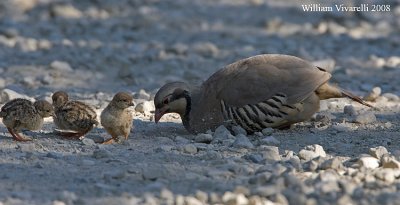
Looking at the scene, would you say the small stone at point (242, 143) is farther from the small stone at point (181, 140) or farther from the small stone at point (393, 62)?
the small stone at point (393, 62)

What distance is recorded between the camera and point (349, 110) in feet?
35.3

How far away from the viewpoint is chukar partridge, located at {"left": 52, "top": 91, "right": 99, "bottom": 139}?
30.9 ft

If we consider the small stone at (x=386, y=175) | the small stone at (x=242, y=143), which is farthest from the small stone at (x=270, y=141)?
the small stone at (x=386, y=175)

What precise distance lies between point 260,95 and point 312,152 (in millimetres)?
1455

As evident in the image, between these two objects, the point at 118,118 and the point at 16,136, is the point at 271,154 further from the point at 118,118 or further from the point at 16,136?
the point at 16,136

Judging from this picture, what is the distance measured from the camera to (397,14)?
20031 millimetres

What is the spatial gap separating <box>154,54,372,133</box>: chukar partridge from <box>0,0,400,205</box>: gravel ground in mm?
201

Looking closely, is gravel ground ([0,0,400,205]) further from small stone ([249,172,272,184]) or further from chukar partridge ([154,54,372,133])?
chukar partridge ([154,54,372,133])

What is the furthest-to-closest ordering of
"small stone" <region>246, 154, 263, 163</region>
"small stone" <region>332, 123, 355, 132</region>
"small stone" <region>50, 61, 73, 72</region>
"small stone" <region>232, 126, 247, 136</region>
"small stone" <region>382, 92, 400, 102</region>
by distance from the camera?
"small stone" <region>50, 61, 73, 72</region> < "small stone" <region>382, 92, 400, 102</region> < "small stone" <region>332, 123, 355, 132</region> < "small stone" <region>232, 126, 247, 136</region> < "small stone" <region>246, 154, 263, 163</region>

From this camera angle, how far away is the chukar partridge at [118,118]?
30.4 ft

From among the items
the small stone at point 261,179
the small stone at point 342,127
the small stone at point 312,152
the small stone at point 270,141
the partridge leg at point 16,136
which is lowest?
the small stone at point 342,127

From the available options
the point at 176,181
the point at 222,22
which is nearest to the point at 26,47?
the point at 222,22

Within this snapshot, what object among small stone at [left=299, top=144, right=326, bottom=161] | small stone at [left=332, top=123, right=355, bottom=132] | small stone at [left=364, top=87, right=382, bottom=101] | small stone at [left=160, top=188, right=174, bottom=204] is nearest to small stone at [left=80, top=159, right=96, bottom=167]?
small stone at [left=160, top=188, right=174, bottom=204]

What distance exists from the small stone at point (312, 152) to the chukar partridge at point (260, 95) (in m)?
1.14
